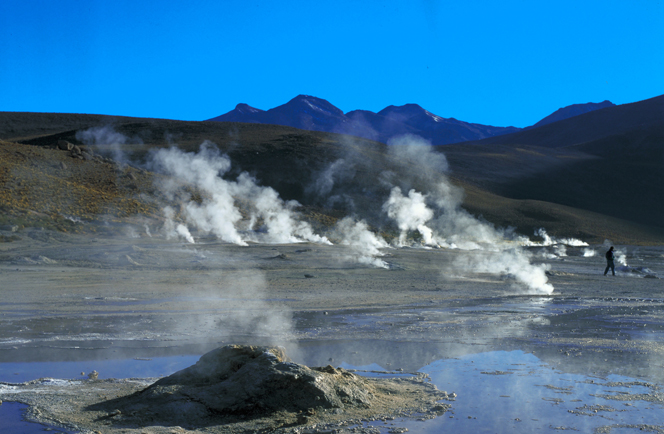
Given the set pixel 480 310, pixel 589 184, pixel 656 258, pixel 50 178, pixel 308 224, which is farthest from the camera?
pixel 589 184

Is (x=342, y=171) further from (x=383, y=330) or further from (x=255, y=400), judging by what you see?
(x=255, y=400)

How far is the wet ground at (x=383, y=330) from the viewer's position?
641 centimetres

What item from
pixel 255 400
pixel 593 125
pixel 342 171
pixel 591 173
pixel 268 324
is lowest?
pixel 268 324

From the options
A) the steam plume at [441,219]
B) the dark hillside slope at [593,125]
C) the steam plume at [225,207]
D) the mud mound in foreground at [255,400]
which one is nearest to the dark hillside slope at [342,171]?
the steam plume at [441,219]

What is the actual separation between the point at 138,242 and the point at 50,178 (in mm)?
13564

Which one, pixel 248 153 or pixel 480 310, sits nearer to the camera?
pixel 480 310

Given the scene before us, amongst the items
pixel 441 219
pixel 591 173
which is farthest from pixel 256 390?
pixel 591 173

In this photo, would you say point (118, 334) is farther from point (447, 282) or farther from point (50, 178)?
point (50, 178)

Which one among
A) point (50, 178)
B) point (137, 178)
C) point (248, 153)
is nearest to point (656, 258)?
point (137, 178)

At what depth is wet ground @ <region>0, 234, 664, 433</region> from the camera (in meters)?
6.41

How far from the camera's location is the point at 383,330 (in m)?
10.8

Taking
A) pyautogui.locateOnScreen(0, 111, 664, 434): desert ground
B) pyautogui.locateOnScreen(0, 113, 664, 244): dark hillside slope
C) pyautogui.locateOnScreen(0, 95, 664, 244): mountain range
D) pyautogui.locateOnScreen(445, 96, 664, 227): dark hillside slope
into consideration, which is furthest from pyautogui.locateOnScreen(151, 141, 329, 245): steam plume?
pyautogui.locateOnScreen(445, 96, 664, 227): dark hillside slope

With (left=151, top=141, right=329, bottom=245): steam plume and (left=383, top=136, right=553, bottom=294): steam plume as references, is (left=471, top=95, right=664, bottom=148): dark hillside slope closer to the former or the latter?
(left=383, top=136, right=553, bottom=294): steam plume

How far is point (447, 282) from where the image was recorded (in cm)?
2086
